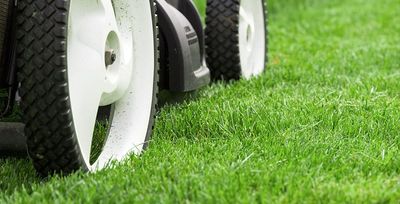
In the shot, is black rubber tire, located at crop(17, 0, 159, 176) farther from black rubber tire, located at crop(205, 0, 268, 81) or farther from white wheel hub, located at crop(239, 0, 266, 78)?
white wheel hub, located at crop(239, 0, 266, 78)

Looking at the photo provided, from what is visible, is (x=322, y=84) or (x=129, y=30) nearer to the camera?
(x=129, y=30)

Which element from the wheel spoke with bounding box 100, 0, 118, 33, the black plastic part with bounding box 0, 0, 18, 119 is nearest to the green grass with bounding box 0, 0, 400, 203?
the black plastic part with bounding box 0, 0, 18, 119

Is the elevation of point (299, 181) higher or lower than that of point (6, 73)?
lower

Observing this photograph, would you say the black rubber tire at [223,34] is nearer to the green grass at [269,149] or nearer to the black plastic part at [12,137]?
the green grass at [269,149]

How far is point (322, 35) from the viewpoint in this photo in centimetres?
604

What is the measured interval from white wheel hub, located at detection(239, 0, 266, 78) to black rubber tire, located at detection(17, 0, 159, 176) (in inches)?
74.7

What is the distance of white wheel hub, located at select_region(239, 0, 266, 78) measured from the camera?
3.91 meters

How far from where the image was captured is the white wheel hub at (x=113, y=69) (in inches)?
85.4

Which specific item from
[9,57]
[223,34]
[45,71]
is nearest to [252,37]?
[223,34]

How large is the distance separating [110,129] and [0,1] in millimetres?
611

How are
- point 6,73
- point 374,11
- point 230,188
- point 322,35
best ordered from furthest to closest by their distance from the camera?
point 374,11
point 322,35
point 6,73
point 230,188

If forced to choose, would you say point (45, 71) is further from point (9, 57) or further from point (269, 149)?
point (269, 149)

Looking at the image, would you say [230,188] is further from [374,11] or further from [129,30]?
[374,11]

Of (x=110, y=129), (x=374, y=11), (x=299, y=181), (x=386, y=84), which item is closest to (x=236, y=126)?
(x=110, y=129)
